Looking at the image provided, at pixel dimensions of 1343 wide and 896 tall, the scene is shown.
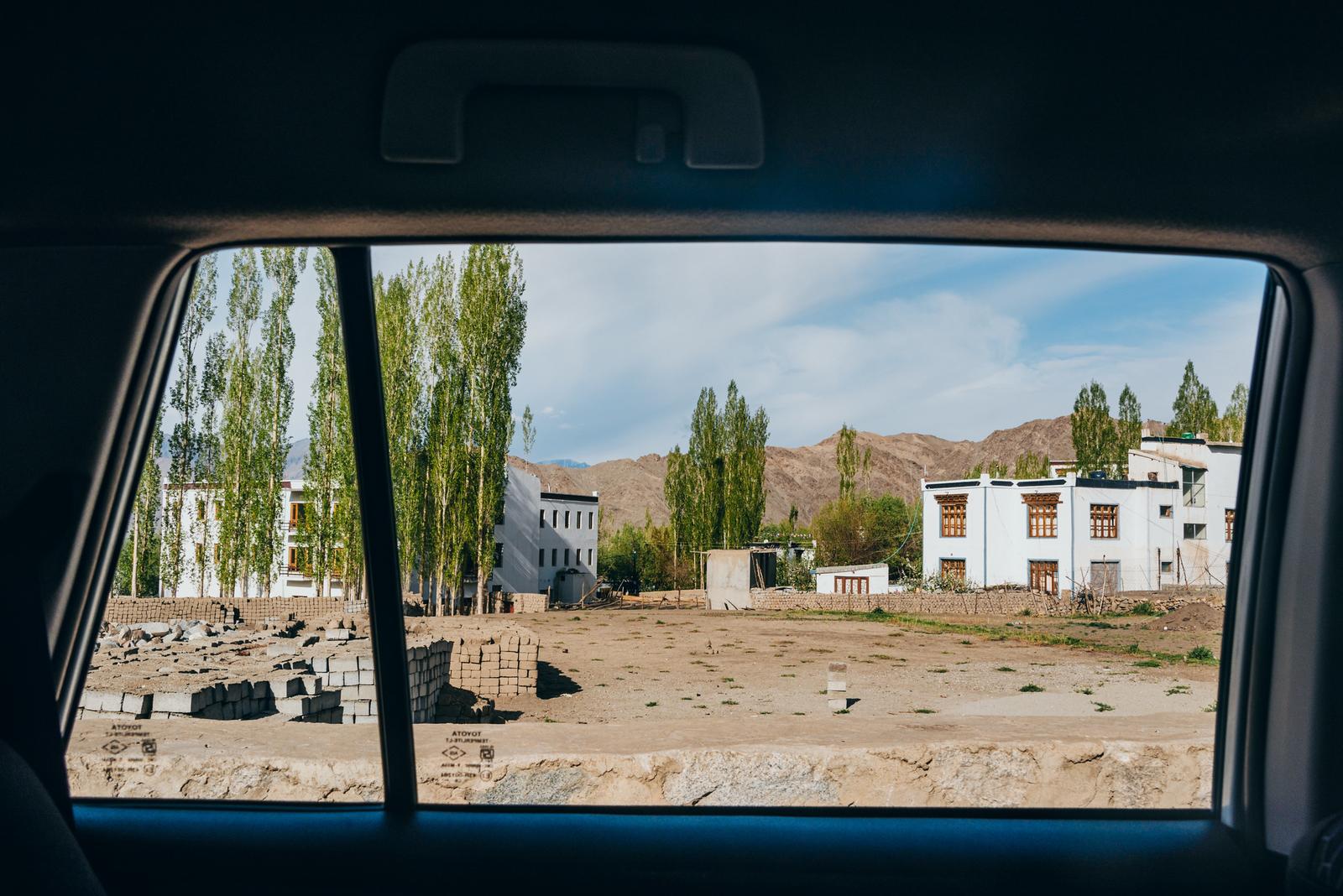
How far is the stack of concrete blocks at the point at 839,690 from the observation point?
468cm

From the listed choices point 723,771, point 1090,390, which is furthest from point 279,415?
point 1090,390

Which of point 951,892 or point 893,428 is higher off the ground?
point 893,428

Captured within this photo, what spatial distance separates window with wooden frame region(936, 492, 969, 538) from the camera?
2729 mm

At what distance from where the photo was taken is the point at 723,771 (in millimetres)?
2848

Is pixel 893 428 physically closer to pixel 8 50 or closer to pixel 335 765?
pixel 335 765

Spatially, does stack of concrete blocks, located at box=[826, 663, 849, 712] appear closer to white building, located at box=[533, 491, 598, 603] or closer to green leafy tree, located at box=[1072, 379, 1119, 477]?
white building, located at box=[533, 491, 598, 603]

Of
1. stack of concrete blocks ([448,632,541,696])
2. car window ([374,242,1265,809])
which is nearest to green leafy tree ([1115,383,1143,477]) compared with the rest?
car window ([374,242,1265,809])

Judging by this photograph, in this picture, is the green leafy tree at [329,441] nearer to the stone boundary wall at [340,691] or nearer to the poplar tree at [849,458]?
the stone boundary wall at [340,691]

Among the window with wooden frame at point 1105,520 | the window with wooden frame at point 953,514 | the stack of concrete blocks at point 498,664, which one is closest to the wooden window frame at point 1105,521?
the window with wooden frame at point 1105,520

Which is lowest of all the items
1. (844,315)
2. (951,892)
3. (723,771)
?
(723,771)

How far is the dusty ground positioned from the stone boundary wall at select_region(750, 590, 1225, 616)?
62mm

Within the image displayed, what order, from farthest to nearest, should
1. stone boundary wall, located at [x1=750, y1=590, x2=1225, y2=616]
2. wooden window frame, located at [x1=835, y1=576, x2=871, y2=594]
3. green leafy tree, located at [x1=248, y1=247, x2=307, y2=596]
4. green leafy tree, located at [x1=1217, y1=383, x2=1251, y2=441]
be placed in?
wooden window frame, located at [x1=835, y1=576, x2=871, y2=594] < stone boundary wall, located at [x1=750, y1=590, x2=1225, y2=616] < green leafy tree, located at [x1=248, y1=247, x2=307, y2=596] < green leafy tree, located at [x1=1217, y1=383, x2=1251, y2=441]

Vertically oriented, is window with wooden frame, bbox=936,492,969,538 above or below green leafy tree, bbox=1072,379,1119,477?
below

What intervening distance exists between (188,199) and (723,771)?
2284mm
